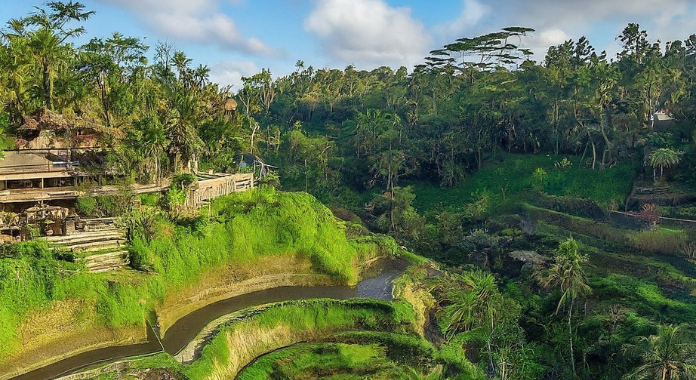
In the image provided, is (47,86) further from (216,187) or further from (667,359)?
(667,359)

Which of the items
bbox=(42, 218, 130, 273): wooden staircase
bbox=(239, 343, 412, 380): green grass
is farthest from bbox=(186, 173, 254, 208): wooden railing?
bbox=(239, 343, 412, 380): green grass

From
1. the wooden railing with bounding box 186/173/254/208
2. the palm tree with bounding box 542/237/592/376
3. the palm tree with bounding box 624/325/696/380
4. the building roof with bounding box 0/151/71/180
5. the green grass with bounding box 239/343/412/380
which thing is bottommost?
the green grass with bounding box 239/343/412/380

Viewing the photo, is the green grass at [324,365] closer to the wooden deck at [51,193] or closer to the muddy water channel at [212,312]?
the muddy water channel at [212,312]

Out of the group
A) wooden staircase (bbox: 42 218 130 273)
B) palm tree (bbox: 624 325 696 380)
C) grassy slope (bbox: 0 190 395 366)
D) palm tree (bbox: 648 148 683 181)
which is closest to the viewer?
grassy slope (bbox: 0 190 395 366)

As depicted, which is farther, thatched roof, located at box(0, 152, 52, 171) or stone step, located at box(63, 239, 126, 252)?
thatched roof, located at box(0, 152, 52, 171)

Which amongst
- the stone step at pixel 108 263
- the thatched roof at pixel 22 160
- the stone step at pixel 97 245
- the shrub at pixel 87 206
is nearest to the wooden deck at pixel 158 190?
the shrub at pixel 87 206

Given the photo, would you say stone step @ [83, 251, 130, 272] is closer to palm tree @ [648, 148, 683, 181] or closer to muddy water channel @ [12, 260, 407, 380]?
muddy water channel @ [12, 260, 407, 380]

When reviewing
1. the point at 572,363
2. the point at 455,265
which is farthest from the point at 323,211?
the point at 572,363
